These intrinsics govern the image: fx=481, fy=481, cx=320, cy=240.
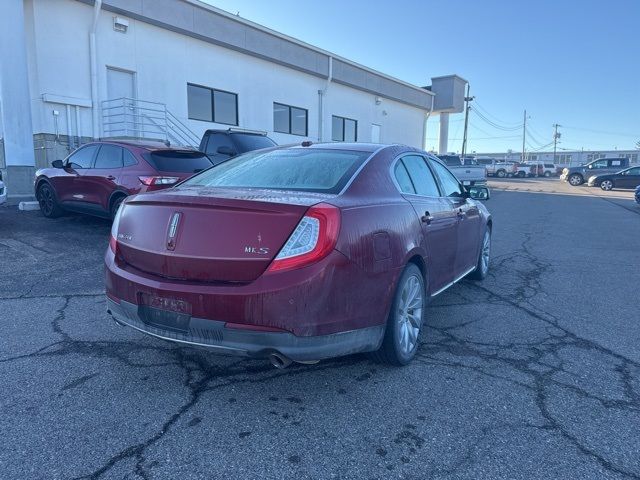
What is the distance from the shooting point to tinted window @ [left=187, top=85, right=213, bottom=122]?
17562 mm

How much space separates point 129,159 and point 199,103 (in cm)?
1065

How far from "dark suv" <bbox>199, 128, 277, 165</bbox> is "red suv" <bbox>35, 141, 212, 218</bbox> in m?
1.80

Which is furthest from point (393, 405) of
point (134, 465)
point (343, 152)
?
point (343, 152)

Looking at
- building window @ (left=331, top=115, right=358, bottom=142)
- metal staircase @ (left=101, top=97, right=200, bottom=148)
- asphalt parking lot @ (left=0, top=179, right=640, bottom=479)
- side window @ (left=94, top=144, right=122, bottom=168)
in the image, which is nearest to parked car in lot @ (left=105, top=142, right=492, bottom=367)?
asphalt parking lot @ (left=0, top=179, right=640, bottom=479)

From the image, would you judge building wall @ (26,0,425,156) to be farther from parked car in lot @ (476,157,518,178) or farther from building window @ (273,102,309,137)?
parked car in lot @ (476,157,518,178)

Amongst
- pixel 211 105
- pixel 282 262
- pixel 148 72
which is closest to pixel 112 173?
pixel 282 262

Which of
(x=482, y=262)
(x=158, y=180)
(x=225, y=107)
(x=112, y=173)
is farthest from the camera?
(x=225, y=107)

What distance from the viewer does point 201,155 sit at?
8492 mm

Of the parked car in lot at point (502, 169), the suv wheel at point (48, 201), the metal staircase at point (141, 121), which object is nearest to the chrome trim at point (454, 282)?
the suv wheel at point (48, 201)

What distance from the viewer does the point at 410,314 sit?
3.71 metres

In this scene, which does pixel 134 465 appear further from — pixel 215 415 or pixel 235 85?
pixel 235 85

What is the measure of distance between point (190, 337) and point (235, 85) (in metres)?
17.7

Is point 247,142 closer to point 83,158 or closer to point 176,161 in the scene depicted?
point 176,161

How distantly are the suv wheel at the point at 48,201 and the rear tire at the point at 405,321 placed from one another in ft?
26.7
